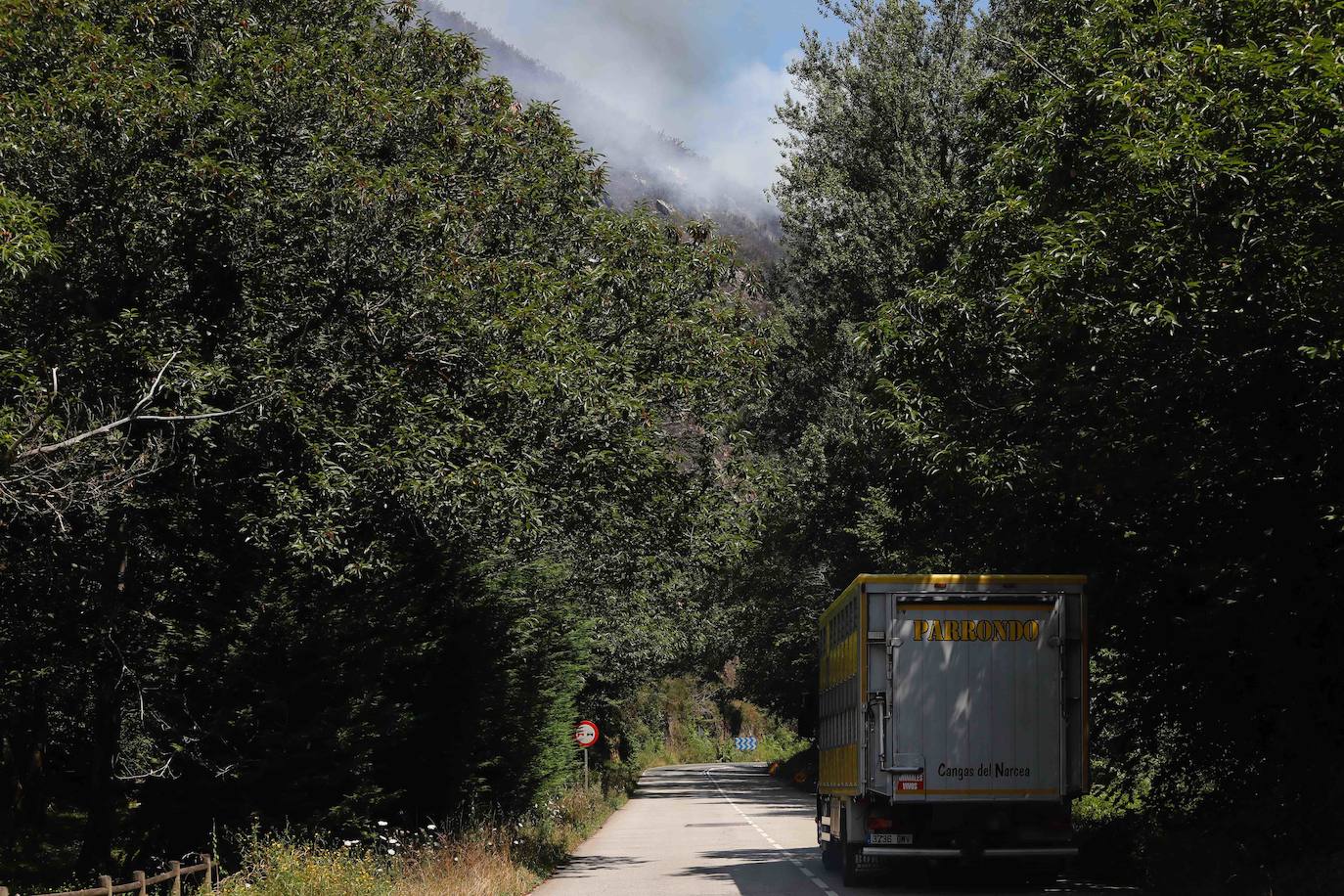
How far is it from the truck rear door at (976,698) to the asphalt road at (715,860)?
1941mm

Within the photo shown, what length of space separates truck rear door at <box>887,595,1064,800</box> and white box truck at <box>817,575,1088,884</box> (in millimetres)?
11

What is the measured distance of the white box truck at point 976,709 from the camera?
15594mm

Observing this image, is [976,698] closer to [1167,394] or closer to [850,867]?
[850,867]

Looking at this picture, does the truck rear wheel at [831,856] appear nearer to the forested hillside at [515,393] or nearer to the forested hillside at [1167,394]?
the forested hillside at [1167,394]

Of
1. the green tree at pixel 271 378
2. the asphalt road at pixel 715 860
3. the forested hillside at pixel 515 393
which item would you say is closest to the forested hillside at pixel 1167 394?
the forested hillside at pixel 515 393

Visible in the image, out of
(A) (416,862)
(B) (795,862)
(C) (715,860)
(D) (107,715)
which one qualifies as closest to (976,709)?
(A) (416,862)

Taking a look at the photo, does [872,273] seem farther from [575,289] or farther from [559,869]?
[559,869]

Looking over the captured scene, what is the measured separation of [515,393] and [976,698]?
6.39 m

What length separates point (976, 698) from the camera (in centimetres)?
1570

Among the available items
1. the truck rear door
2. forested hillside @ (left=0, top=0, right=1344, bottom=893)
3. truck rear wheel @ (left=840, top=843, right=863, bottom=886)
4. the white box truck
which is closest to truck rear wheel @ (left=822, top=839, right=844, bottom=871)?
truck rear wheel @ (left=840, top=843, right=863, bottom=886)

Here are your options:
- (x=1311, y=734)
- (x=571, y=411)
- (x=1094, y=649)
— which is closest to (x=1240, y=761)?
(x=1311, y=734)

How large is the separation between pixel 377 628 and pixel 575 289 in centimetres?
550

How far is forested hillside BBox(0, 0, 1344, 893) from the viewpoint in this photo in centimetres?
1312

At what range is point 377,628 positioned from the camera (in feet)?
64.0
